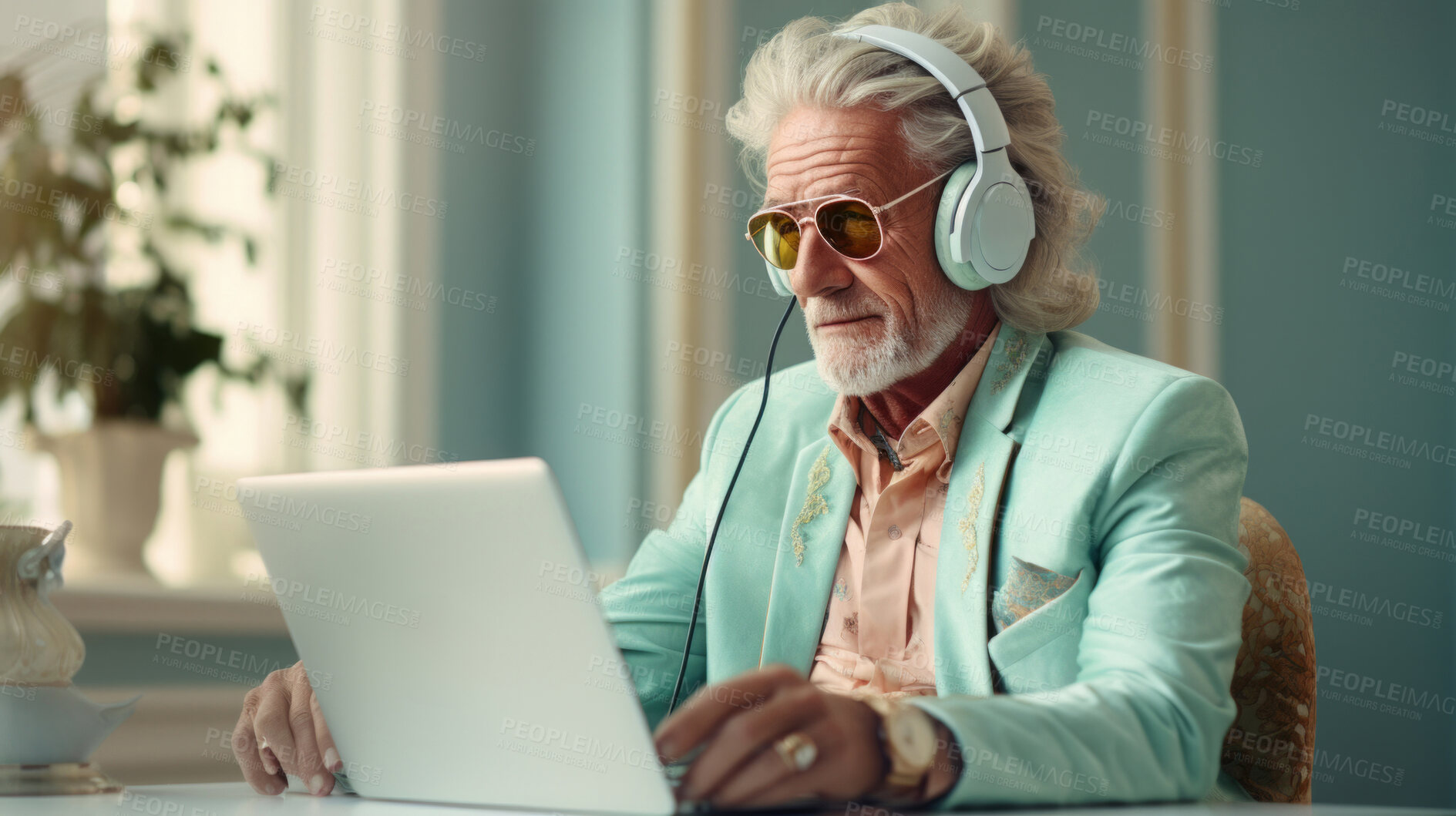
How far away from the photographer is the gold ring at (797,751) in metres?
0.64

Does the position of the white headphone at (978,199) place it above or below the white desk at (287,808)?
above

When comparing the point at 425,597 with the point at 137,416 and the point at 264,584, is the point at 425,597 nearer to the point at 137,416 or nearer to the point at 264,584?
the point at 137,416

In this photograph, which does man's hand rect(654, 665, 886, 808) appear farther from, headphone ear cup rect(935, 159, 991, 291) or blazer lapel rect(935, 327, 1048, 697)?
headphone ear cup rect(935, 159, 991, 291)

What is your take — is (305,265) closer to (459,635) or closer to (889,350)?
(889,350)

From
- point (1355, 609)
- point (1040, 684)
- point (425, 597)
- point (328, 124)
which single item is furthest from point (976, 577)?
point (328, 124)

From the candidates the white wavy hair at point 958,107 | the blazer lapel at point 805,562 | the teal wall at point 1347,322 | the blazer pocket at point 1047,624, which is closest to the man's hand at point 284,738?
the blazer lapel at point 805,562

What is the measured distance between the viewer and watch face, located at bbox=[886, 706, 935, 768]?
0.69m

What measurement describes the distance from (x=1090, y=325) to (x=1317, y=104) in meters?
0.53

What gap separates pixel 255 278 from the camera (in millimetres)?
2322

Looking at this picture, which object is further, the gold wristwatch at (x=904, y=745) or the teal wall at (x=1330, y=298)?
the teal wall at (x=1330, y=298)

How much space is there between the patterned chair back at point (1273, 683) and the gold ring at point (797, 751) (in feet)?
2.26

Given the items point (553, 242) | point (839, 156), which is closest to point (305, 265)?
point (553, 242)

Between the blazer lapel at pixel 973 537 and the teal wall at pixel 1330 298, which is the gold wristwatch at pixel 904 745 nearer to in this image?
the blazer lapel at pixel 973 537

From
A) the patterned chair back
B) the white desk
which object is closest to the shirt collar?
the patterned chair back
